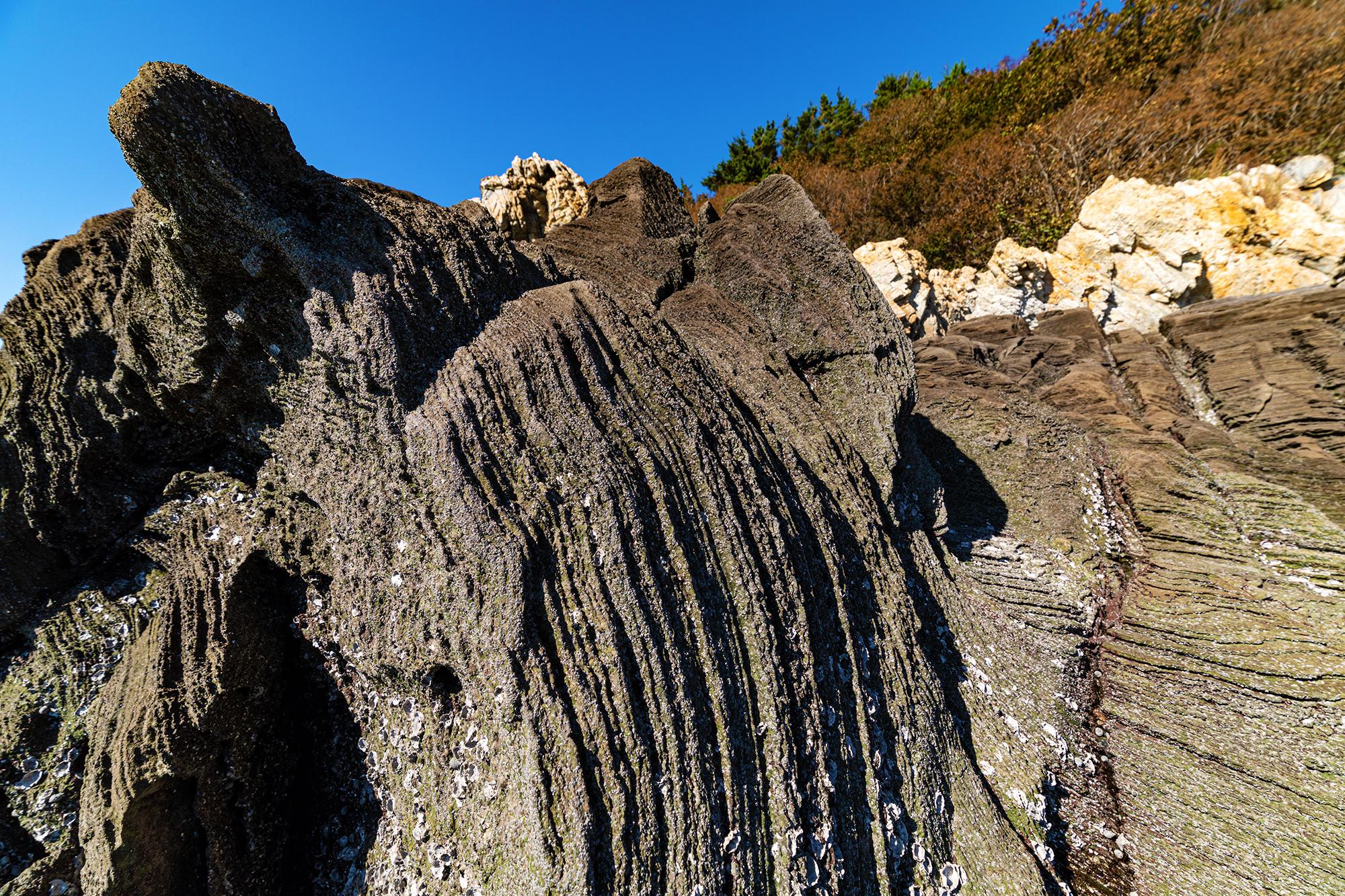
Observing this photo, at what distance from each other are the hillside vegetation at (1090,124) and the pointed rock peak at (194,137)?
1574 cm

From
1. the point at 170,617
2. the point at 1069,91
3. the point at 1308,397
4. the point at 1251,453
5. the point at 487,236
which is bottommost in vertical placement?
the point at 170,617

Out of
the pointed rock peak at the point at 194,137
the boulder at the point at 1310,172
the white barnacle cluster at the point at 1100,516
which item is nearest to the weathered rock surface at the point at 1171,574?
A: the white barnacle cluster at the point at 1100,516

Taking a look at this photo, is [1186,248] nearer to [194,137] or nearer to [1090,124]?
[1090,124]

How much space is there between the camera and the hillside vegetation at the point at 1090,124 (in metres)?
11.5

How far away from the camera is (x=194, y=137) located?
223 centimetres

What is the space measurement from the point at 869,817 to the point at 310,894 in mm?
2981

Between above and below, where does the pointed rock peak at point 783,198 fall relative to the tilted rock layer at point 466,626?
above

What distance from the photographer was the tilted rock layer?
7.34 feet

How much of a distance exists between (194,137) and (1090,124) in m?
18.8

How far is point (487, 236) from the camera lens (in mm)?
3086

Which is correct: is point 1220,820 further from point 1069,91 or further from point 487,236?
point 1069,91

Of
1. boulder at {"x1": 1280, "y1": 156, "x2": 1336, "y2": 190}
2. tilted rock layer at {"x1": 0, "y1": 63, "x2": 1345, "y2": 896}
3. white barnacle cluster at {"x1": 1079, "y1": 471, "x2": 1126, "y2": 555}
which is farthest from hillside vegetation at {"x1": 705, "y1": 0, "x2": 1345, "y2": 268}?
tilted rock layer at {"x1": 0, "y1": 63, "x2": 1345, "y2": 896}

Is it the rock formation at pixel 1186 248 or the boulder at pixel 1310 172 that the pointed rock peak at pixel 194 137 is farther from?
the boulder at pixel 1310 172

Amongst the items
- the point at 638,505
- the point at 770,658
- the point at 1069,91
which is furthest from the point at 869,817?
the point at 1069,91
